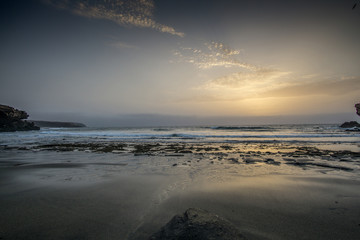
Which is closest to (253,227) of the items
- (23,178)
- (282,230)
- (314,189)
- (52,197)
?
(282,230)

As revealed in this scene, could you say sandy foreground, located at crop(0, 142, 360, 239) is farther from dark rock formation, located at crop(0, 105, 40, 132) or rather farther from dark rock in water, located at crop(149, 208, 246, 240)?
dark rock formation, located at crop(0, 105, 40, 132)

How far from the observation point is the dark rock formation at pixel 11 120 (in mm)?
45812

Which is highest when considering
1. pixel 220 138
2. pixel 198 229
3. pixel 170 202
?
pixel 198 229

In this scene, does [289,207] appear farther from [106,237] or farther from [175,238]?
[106,237]

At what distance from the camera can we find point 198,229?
163 centimetres

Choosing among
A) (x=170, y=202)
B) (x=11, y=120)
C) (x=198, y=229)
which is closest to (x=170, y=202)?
(x=170, y=202)

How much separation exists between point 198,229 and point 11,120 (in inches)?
2721

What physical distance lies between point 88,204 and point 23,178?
315 cm

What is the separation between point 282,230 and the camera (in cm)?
203

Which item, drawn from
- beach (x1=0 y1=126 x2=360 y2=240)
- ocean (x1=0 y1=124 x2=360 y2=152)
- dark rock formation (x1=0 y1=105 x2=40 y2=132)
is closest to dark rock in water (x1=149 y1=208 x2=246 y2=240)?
beach (x1=0 y1=126 x2=360 y2=240)

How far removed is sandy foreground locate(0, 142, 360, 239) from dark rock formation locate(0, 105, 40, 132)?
58677mm

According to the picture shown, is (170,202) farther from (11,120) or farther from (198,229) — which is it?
(11,120)

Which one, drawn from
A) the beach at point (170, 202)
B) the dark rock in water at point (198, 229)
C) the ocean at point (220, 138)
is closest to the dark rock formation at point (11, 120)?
the ocean at point (220, 138)

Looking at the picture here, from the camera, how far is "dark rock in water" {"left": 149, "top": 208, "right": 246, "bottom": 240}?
1556 millimetres
